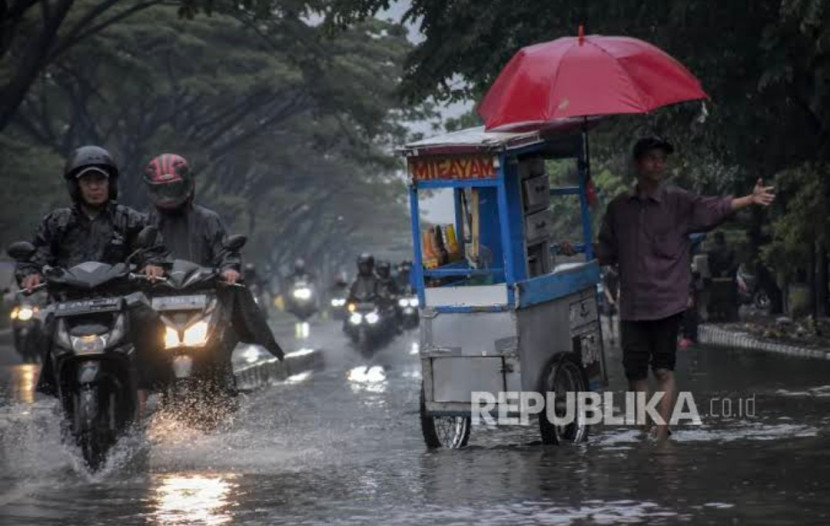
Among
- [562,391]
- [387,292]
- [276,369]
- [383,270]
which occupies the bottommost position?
[562,391]

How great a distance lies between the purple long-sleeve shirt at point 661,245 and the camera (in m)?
12.0

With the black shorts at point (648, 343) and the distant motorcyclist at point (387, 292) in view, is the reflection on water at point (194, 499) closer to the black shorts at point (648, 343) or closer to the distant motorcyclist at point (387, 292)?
the black shorts at point (648, 343)

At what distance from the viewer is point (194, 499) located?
9.84 metres

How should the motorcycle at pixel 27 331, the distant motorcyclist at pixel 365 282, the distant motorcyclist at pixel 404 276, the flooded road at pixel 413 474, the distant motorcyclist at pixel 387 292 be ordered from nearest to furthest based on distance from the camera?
the flooded road at pixel 413 474 → the motorcycle at pixel 27 331 → the distant motorcyclist at pixel 387 292 → the distant motorcyclist at pixel 365 282 → the distant motorcyclist at pixel 404 276

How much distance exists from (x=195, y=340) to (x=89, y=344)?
180 centimetres

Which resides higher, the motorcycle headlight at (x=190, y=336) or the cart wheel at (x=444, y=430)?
the motorcycle headlight at (x=190, y=336)

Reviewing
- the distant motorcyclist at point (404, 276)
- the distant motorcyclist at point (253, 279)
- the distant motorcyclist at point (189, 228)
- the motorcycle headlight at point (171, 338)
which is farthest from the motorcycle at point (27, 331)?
the motorcycle headlight at point (171, 338)

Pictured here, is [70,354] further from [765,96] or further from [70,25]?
[70,25]

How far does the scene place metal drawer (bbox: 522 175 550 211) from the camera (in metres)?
12.4

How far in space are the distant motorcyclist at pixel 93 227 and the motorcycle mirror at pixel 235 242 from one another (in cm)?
89

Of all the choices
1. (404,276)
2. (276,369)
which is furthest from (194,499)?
(404,276)

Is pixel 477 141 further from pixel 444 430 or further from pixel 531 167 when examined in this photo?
pixel 444 430

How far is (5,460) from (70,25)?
27.1 metres

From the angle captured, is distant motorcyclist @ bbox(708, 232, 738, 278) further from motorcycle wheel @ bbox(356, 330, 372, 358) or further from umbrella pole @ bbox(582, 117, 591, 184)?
umbrella pole @ bbox(582, 117, 591, 184)
